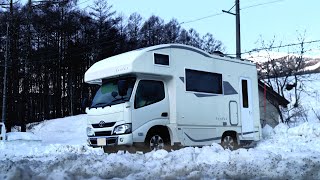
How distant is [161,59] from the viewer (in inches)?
531

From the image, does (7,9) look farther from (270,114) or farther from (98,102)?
(98,102)

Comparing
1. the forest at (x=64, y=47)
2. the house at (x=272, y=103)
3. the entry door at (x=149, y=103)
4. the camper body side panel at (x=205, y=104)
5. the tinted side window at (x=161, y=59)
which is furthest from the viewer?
the forest at (x=64, y=47)

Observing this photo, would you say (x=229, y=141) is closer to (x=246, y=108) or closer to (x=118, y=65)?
(x=246, y=108)

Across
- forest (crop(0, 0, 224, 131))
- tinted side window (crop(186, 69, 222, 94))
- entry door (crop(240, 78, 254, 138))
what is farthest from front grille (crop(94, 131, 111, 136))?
forest (crop(0, 0, 224, 131))

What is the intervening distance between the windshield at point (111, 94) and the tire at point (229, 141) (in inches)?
173

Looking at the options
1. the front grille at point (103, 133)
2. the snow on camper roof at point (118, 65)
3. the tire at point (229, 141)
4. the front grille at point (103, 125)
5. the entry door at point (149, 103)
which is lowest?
the tire at point (229, 141)

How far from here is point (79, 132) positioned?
2991 cm

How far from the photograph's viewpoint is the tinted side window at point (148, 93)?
12.7m

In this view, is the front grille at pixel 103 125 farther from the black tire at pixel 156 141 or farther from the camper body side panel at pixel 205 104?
the camper body side panel at pixel 205 104

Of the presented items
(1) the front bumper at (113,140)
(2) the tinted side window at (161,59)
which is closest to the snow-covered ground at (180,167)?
(1) the front bumper at (113,140)

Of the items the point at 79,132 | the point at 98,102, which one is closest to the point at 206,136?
the point at 98,102

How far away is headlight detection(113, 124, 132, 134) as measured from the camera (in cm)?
1230

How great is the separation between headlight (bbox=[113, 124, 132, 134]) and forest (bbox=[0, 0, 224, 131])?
30.0m

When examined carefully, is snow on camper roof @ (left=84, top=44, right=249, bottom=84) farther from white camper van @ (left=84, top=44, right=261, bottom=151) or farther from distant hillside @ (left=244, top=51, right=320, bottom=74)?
distant hillside @ (left=244, top=51, right=320, bottom=74)
